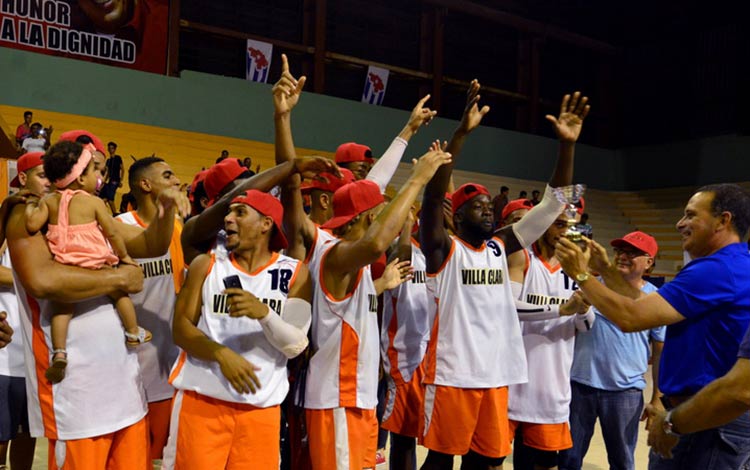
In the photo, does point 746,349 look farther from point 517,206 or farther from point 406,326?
point 517,206

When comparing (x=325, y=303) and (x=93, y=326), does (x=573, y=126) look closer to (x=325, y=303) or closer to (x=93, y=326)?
(x=325, y=303)

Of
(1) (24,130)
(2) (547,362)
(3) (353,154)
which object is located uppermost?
(1) (24,130)

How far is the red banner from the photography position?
1548 centimetres

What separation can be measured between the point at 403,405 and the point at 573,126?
2.32m

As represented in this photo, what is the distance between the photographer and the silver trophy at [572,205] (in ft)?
11.8

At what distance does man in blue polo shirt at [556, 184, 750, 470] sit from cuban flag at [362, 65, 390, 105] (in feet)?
57.9

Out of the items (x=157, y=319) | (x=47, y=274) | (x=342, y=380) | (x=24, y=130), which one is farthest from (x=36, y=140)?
(x=342, y=380)

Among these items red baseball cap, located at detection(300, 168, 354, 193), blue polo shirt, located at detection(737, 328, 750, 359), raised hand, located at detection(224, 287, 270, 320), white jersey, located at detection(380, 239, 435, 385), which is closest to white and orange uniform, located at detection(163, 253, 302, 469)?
raised hand, located at detection(224, 287, 270, 320)

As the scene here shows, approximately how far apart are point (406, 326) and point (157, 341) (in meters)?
1.96

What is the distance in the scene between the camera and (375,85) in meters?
20.7

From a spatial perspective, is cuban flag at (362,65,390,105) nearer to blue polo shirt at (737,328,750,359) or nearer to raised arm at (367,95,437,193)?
raised arm at (367,95,437,193)

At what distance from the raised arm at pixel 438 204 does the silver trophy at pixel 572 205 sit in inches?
27.8

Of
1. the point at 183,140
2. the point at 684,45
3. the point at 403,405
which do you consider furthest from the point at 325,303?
the point at 684,45

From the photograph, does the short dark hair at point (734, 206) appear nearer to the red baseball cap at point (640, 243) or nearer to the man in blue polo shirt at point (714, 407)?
the man in blue polo shirt at point (714, 407)
